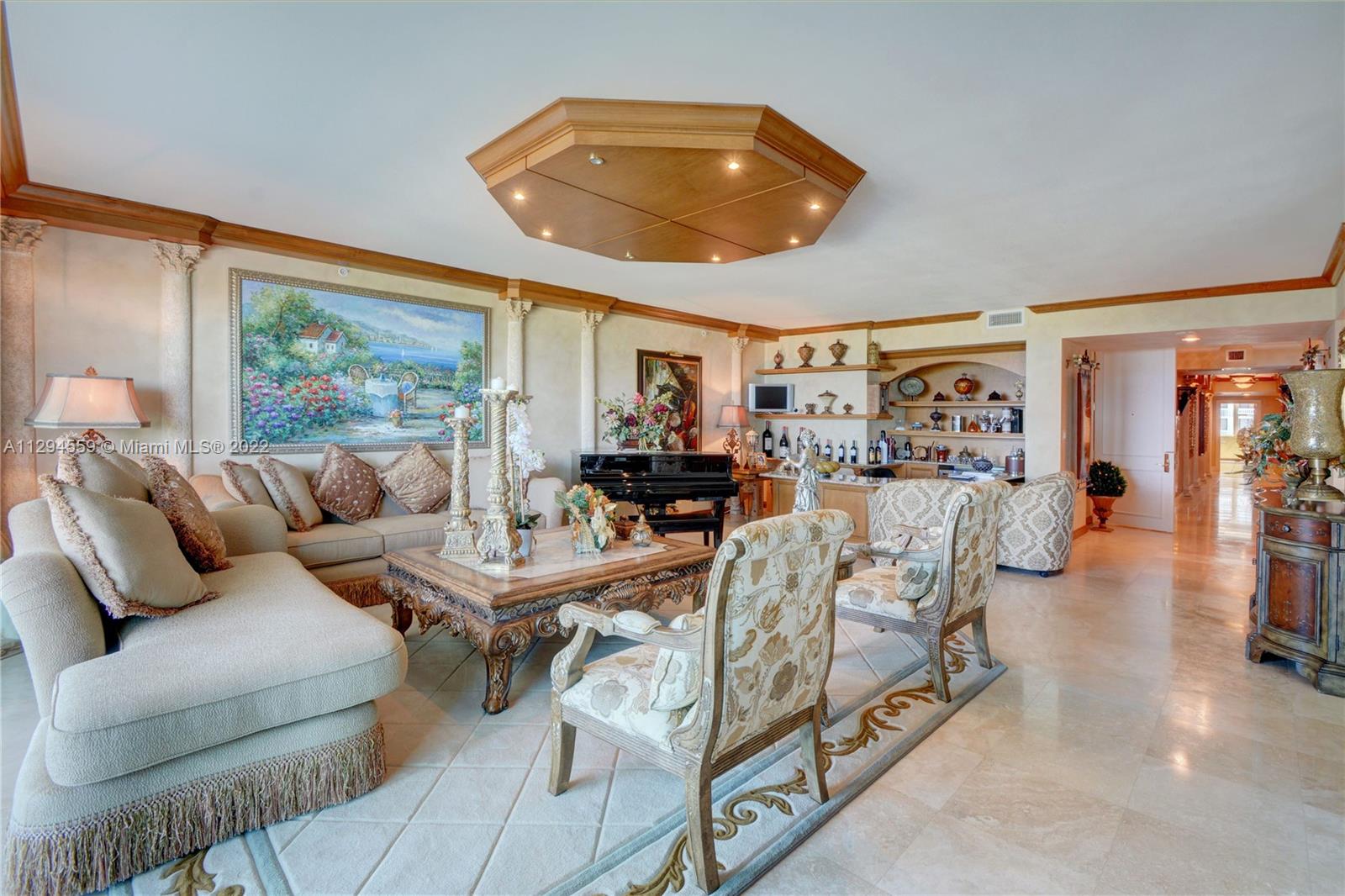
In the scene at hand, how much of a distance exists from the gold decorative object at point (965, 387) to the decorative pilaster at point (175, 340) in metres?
7.75

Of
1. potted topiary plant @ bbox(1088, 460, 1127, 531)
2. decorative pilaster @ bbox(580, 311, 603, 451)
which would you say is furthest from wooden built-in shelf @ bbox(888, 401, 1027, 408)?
decorative pilaster @ bbox(580, 311, 603, 451)

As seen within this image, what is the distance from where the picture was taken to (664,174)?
9.21 ft

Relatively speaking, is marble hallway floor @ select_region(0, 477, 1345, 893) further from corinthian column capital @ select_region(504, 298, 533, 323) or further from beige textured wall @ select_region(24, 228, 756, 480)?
corinthian column capital @ select_region(504, 298, 533, 323)

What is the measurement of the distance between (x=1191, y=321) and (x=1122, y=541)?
2.52m

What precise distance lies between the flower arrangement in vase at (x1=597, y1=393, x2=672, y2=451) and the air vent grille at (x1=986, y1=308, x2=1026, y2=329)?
12.1ft

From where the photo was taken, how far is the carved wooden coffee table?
2537 mm

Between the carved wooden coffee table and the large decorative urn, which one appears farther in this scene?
the large decorative urn

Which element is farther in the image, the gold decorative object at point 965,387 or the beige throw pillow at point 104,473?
the gold decorative object at point 965,387

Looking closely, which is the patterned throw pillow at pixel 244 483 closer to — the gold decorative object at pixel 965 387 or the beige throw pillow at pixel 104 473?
the beige throw pillow at pixel 104 473

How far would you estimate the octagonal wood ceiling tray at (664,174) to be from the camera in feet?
8.14

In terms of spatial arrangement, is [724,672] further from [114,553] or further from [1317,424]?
[1317,424]

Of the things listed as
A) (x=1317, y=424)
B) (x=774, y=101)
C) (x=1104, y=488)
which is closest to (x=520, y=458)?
(x=774, y=101)

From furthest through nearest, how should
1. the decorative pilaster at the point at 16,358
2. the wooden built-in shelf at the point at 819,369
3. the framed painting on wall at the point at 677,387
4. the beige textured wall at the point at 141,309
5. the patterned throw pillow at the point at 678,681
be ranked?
the wooden built-in shelf at the point at 819,369, the framed painting on wall at the point at 677,387, the beige textured wall at the point at 141,309, the decorative pilaster at the point at 16,358, the patterned throw pillow at the point at 678,681

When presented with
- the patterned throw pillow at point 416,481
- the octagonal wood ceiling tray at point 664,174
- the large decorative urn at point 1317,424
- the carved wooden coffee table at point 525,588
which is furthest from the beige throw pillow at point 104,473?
the large decorative urn at point 1317,424
